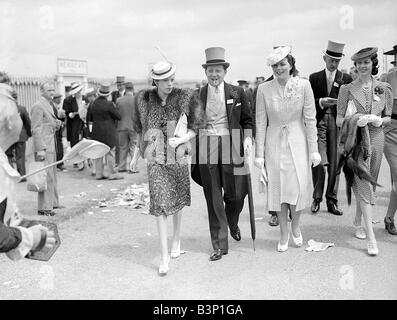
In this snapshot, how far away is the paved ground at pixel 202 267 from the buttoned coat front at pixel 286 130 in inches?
28.2

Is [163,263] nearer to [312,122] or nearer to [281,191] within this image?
[281,191]

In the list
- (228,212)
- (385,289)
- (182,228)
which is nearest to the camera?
(385,289)

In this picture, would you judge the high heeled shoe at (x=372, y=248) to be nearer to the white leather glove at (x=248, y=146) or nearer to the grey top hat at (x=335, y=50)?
the white leather glove at (x=248, y=146)

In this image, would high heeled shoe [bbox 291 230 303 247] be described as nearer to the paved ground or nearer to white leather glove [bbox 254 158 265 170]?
the paved ground

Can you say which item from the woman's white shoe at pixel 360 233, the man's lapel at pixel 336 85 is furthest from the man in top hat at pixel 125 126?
the woman's white shoe at pixel 360 233

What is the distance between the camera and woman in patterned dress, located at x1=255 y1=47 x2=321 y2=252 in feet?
17.7

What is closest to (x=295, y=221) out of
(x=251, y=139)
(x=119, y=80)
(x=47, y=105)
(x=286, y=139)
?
(x=286, y=139)

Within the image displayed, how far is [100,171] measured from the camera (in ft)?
37.1

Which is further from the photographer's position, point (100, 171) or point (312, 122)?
point (100, 171)

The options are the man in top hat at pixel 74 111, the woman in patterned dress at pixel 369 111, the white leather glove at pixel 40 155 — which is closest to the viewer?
the woman in patterned dress at pixel 369 111

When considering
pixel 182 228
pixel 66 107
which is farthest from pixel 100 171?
pixel 182 228

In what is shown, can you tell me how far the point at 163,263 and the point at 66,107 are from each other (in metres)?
8.78

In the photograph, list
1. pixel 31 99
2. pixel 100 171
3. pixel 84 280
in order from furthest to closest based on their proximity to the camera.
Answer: pixel 31 99, pixel 100 171, pixel 84 280

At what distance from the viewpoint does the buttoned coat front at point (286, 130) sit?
5.40 meters
